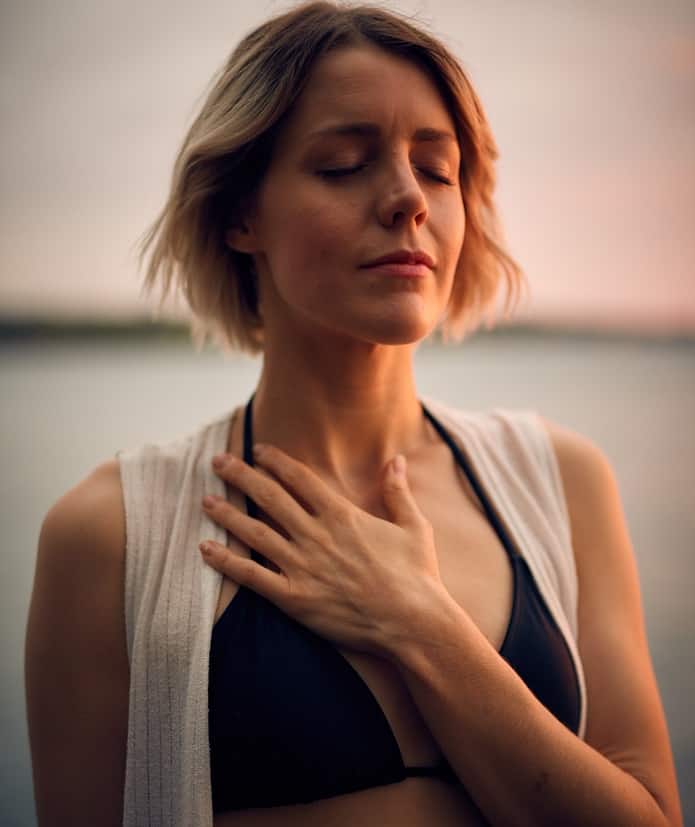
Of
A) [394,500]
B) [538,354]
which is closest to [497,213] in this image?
[394,500]

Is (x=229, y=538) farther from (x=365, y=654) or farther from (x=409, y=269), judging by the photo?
(x=409, y=269)

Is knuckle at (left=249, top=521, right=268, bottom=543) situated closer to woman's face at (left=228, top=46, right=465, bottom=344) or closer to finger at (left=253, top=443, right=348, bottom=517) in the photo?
finger at (left=253, top=443, right=348, bottom=517)

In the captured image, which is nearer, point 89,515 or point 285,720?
point 285,720

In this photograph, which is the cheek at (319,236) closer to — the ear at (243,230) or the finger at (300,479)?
the ear at (243,230)

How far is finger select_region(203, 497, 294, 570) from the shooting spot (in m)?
0.96

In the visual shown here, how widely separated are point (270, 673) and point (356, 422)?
44cm

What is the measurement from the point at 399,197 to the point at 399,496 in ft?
1.46

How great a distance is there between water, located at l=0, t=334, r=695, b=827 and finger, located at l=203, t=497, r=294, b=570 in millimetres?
949

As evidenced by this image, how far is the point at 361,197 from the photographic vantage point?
0.98 meters

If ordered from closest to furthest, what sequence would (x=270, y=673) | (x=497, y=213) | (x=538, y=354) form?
(x=270, y=673), (x=497, y=213), (x=538, y=354)

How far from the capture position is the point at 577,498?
3.84 ft

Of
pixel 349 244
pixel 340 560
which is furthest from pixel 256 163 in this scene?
pixel 340 560

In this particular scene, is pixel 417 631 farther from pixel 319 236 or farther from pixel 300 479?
pixel 319 236

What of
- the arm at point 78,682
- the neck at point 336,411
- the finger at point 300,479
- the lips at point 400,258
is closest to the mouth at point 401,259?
the lips at point 400,258
